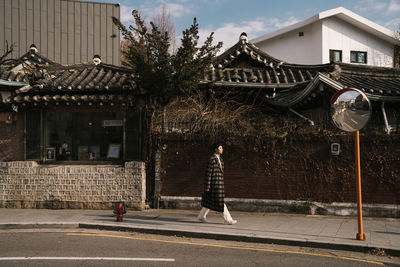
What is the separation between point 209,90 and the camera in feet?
39.1

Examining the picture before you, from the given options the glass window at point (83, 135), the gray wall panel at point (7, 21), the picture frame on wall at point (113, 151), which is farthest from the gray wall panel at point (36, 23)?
the picture frame on wall at point (113, 151)

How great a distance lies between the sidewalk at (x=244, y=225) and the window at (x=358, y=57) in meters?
21.5

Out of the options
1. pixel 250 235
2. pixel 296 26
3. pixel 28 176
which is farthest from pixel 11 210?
pixel 296 26

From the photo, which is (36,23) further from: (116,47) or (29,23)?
(116,47)

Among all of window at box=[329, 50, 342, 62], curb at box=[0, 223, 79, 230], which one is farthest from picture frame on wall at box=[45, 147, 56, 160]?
window at box=[329, 50, 342, 62]

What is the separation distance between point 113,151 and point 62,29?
12566 mm

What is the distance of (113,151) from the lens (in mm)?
11250

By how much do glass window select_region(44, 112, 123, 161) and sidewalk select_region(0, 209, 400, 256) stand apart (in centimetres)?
202

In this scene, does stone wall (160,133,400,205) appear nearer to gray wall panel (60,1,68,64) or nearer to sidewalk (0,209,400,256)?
sidewalk (0,209,400,256)

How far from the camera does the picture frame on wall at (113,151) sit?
11.2 meters

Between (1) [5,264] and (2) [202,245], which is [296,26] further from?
(1) [5,264]

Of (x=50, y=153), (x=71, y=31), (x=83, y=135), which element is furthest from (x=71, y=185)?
(x=71, y=31)

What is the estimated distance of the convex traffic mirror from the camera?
6.89 meters

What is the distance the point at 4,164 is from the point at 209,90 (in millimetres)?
7274
